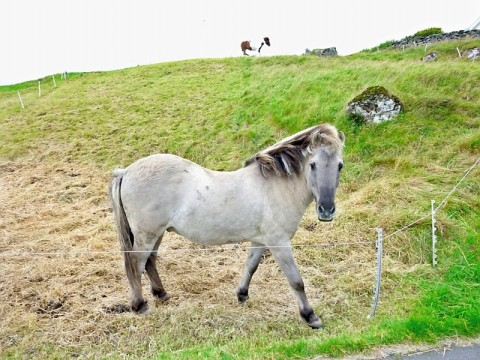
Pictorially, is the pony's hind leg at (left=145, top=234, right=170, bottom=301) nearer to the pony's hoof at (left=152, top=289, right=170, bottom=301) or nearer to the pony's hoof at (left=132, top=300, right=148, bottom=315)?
the pony's hoof at (left=152, top=289, right=170, bottom=301)

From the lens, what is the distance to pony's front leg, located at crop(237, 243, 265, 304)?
4676mm

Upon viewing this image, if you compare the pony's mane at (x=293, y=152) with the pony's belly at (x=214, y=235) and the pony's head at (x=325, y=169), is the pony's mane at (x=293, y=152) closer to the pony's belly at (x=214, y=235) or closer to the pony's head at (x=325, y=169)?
the pony's head at (x=325, y=169)

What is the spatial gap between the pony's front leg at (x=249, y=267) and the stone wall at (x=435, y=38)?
17.5 meters

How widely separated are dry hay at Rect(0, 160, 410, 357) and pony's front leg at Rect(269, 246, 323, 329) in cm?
22

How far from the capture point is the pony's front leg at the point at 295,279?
13.7 ft

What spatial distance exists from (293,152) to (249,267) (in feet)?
4.97

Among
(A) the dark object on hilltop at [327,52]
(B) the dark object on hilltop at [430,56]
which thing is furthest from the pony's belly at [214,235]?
(A) the dark object on hilltop at [327,52]

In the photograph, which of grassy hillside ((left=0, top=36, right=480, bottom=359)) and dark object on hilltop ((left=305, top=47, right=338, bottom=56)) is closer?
grassy hillside ((left=0, top=36, right=480, bottom=359))

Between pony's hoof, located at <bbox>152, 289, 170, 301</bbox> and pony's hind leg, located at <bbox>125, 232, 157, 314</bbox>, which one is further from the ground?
pony's hind leg, located at <bbox>125, 232, 157, 314</bbox>

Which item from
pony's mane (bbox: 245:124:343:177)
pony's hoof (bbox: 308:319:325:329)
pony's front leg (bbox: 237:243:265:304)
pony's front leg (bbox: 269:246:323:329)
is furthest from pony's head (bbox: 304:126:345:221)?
pony's hoof (bbox: 308:319:325:329)

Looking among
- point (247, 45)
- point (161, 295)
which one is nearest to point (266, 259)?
point (161, 295)

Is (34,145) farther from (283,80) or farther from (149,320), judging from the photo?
(149,320)

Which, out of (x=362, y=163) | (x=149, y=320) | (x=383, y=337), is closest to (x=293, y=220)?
(x=383, y=337)

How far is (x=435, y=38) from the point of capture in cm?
1912
